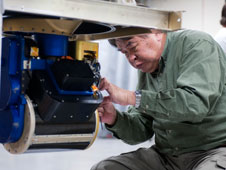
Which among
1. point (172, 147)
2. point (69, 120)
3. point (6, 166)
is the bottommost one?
point (6, 166)

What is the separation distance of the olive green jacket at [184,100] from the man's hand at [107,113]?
38 mm

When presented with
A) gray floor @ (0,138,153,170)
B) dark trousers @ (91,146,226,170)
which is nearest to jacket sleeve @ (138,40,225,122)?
dark trousers @ (91,146,226,170)

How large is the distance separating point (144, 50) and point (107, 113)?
356 mm

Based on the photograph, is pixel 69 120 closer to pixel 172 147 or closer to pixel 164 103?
pixel 164 103

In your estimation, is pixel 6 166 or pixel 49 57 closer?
pixel 49 57

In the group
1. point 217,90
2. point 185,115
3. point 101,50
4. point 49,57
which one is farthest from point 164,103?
point 101,50

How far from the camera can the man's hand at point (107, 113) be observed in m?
1.68

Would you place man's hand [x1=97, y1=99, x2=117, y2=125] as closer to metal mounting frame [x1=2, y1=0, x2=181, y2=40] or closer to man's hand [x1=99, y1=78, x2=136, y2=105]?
man's hand [x1=99, y1=78, x2=136, y2=105]

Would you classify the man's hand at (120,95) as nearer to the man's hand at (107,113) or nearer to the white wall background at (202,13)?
the man's hand at (107,113)

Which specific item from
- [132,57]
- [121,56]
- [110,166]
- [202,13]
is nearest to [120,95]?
[132,57]

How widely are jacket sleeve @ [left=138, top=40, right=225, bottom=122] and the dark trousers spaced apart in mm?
215

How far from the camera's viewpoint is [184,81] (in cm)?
141

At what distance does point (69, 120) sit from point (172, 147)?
1.94ft

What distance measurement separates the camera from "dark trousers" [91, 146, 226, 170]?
1.53 metres
